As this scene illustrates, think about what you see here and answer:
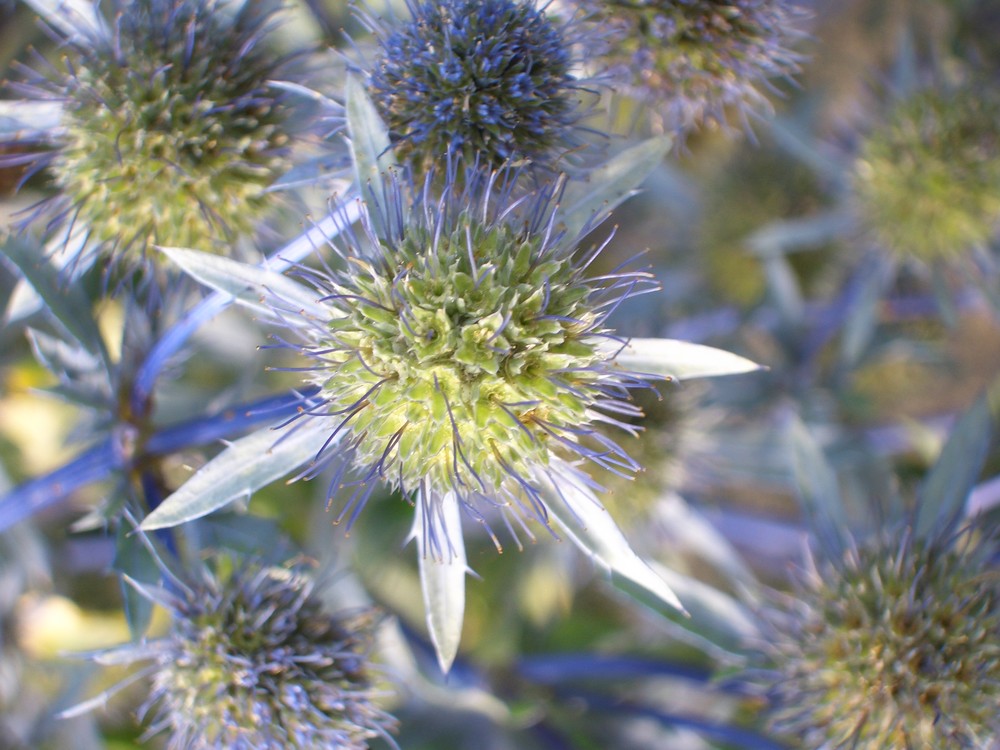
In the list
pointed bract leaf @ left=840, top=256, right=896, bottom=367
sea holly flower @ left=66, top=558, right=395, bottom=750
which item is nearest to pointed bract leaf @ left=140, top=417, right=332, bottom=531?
sea holly flower @ left=66, top=558, right=395, bottom=750

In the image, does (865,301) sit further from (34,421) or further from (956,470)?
(34,421)

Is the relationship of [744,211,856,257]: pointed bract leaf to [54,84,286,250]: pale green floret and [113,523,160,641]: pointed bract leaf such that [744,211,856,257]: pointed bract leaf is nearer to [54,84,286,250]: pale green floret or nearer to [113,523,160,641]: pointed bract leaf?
[54,84,286,250]: pale green floret

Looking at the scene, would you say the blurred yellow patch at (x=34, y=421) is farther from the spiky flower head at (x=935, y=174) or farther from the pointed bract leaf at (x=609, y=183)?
the spiky flower head at (x=935, y=174)

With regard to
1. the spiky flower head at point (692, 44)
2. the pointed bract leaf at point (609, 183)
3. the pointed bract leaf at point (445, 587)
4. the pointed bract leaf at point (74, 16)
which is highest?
the pointed bract leaf at point (74, 16)

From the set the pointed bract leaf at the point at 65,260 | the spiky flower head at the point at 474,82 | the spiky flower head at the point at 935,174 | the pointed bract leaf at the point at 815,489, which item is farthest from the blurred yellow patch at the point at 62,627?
the spiky flower head at the point at 935,174

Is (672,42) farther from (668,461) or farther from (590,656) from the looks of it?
(590,656)

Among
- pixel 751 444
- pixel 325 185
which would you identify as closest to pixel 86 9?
pixel 325 185
